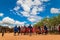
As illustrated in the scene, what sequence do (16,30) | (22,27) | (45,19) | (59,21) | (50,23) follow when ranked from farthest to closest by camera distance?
(45,19) < (50,23) < (59,21) < (22,27) < (16,30)

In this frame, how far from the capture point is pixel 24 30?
35.5m

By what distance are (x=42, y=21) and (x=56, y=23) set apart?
21.6 meters

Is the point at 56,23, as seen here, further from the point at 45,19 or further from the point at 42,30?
the point at 42,30

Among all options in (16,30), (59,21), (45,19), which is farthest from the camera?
(45,19)

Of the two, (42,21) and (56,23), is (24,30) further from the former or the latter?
(42,21)

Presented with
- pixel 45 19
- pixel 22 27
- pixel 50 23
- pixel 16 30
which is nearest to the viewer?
pixel 16 30

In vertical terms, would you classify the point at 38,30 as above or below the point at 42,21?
below

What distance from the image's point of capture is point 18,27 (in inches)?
1350

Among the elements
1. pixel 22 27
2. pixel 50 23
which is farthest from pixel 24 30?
pixel 50 23

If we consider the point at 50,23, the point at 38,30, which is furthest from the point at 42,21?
the point at 38,30

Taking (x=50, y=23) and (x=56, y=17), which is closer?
(x=56, y=17)

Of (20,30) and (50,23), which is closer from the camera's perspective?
(20,30)

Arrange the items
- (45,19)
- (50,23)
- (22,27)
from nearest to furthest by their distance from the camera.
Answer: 1. (22,27)
2. (50,23)
3. (45,19)

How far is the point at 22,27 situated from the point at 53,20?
49045 millimetres
